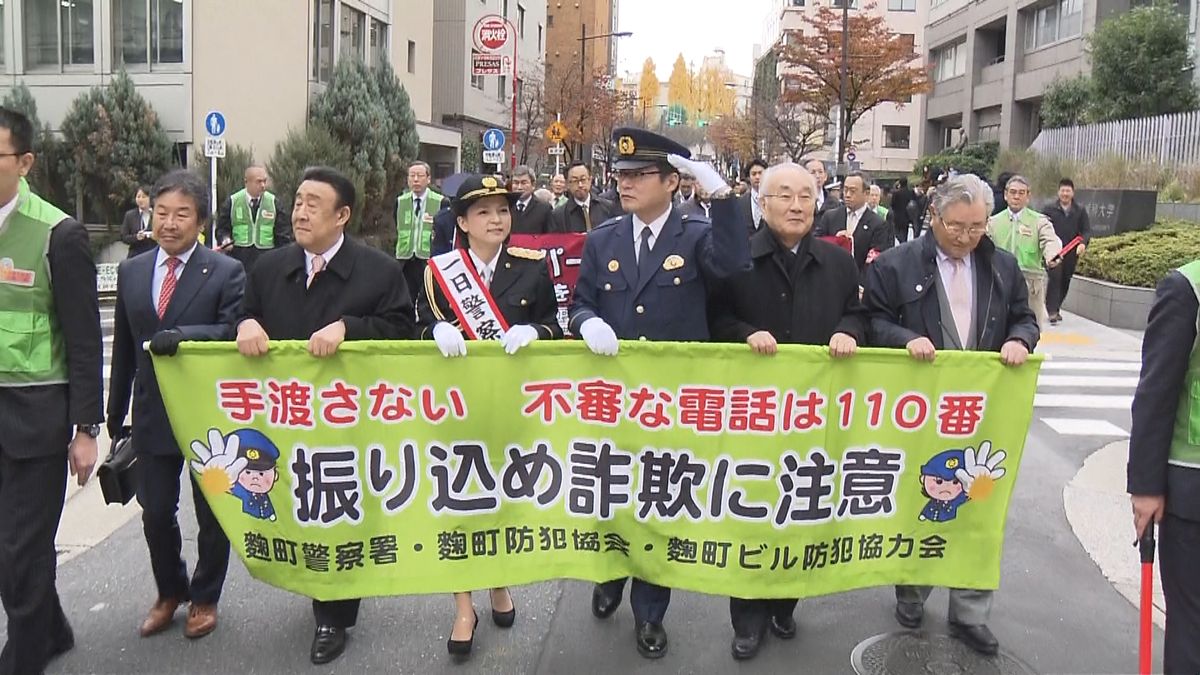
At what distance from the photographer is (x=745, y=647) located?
13.4 ft

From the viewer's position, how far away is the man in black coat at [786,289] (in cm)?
412

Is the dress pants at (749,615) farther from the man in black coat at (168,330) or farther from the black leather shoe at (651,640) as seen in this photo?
the man in black coat at (168,330)

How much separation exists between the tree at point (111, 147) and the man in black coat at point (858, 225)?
14873mm

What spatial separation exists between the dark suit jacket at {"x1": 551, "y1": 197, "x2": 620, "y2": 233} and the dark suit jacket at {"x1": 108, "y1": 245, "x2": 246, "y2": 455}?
6.30m

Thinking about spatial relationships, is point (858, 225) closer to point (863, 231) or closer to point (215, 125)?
point (863, 231)

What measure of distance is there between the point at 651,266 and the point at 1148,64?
28114mm

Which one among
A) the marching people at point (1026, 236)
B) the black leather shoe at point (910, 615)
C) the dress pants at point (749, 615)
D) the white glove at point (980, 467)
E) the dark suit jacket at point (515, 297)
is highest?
the marching people at point (1026, 236)

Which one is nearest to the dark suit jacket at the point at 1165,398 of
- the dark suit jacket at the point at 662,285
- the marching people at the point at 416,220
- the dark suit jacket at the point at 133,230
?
the dark suit jacket at the point at 662,285

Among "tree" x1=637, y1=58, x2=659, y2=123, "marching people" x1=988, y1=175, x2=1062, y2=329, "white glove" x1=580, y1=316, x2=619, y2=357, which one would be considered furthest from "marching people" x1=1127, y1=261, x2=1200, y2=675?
"tree" x1=637, y1=58, x2=659, y2=123

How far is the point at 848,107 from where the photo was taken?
43562mm

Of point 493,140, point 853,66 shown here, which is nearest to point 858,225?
point 493,140

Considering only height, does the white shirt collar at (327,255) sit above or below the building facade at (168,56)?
below

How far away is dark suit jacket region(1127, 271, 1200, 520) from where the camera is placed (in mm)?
2906

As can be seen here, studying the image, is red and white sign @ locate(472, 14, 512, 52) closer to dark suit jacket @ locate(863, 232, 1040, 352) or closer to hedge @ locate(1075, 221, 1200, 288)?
hedge @ locate(1075, 221, 1200, 288)
